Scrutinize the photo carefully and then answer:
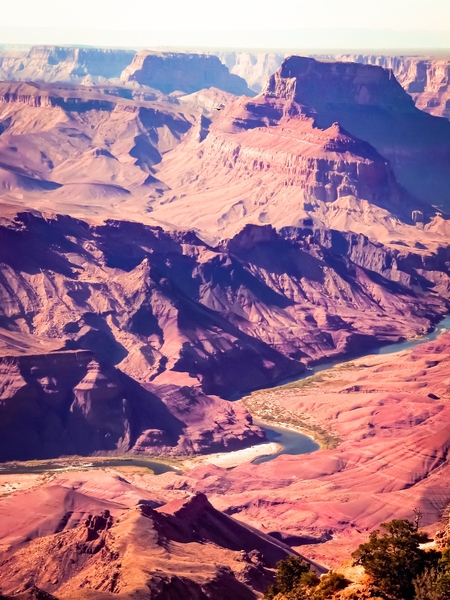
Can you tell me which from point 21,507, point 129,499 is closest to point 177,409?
point 129,499

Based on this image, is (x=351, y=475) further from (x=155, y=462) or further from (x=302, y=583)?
(x=302, y=583)

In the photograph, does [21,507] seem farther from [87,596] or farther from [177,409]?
[177,409]

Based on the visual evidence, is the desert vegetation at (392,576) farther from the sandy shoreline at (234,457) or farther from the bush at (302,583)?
the sandy shoreline at (234,457)

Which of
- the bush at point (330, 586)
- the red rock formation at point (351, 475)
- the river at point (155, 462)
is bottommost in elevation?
the river at point (155, 462)

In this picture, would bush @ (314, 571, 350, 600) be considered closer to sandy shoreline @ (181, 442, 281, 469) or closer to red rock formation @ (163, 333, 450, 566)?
red rock formation @ (163, 333, 450, 566)

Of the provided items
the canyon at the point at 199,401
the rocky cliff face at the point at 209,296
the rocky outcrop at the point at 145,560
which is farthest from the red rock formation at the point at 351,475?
the rocky cliff face at the point at 209,296

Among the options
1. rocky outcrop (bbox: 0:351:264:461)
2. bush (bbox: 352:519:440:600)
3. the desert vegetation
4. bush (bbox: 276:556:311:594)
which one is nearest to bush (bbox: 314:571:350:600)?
the desert vegetation
